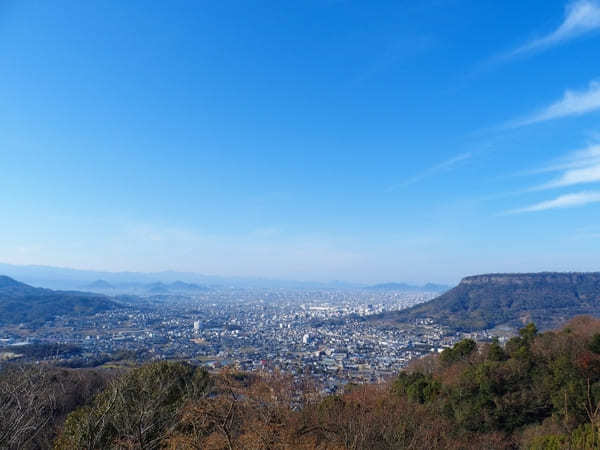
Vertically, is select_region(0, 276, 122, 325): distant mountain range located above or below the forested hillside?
below

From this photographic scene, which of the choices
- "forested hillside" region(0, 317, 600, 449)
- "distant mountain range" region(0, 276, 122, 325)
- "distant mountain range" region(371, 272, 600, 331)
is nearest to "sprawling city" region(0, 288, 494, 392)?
"distant mountain range" region(0, 276, 122, 325)

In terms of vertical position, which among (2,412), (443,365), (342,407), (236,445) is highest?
(2,412)

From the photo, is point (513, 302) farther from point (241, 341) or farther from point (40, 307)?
point (40, 307)

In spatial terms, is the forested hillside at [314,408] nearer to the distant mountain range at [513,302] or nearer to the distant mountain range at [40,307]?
the distant mountain range at [513,302]

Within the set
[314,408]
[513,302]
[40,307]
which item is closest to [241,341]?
[314,408]

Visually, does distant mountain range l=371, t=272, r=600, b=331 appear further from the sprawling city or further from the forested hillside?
the forested hillside

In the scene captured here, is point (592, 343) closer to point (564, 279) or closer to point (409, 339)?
point (409, 339)

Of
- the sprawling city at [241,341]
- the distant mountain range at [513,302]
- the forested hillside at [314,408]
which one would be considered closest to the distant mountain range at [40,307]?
the sprawling city at [241,341]


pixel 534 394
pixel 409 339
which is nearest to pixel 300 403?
pixel 534 394

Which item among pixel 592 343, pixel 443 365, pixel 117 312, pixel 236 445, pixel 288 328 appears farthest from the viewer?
pixel 117 312
